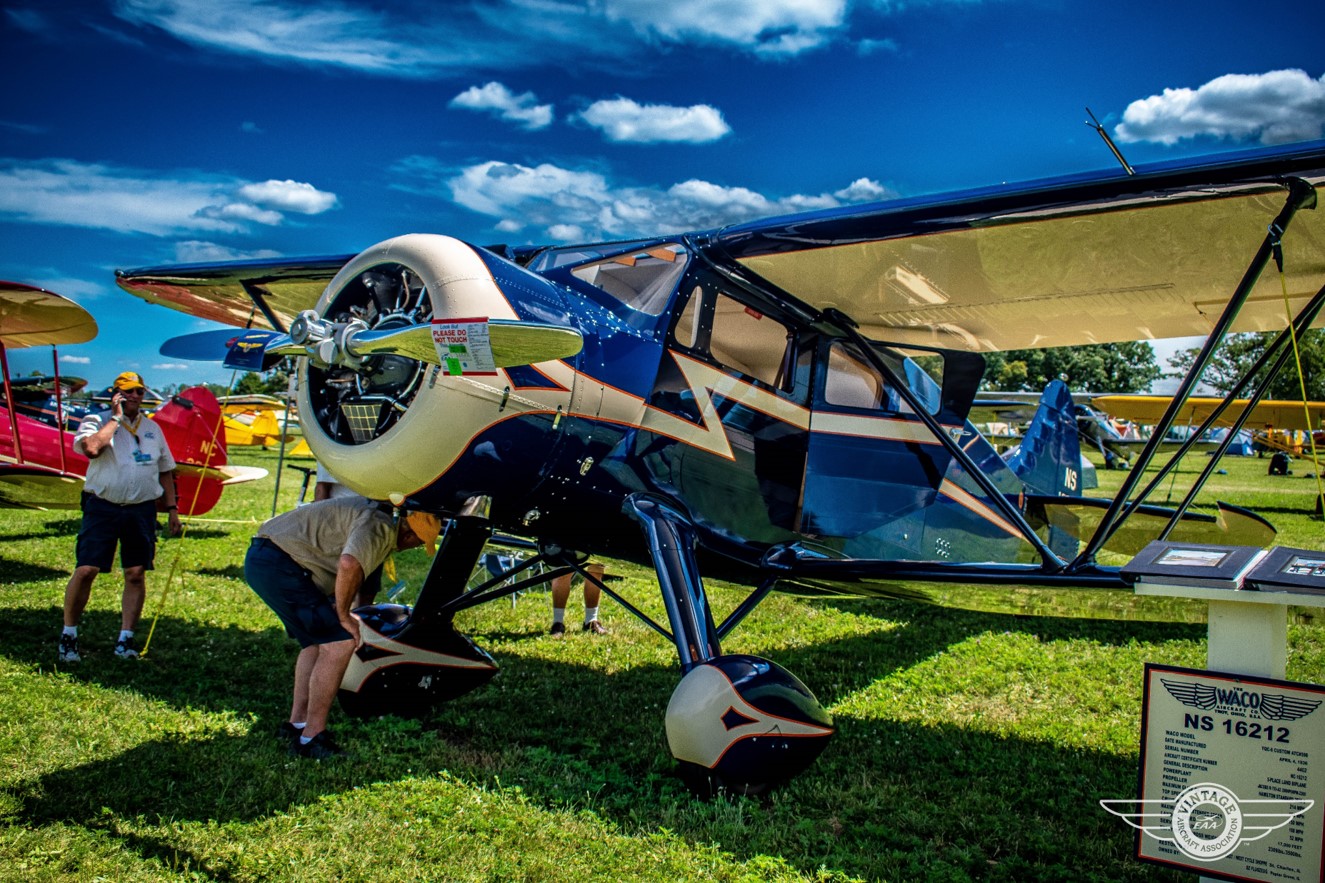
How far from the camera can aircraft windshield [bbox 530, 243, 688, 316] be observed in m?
4.55

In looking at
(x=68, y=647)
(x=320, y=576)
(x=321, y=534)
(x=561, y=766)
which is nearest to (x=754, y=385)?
(x=561, y=766)

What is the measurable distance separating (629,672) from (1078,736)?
9.70ft

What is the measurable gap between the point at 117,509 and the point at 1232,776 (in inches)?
273

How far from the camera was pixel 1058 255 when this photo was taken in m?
4.63

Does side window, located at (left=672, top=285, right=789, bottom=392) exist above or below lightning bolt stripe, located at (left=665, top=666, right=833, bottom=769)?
above

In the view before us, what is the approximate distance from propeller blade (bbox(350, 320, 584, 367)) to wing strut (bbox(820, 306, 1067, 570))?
2136 millimetres

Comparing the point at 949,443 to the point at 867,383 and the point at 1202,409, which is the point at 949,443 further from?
the point at 1202,409

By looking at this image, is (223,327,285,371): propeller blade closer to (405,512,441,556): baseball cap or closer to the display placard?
(405,512,441,556): baseball cap

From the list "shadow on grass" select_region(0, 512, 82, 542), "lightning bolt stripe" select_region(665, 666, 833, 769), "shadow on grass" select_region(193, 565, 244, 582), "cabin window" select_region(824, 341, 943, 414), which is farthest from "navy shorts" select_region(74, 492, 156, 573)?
"shadow on grass" select_region(0, 512, 82, 542)

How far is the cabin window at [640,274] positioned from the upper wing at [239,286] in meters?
2.01

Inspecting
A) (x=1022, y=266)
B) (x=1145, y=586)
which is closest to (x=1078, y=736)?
(x=1145, y=586)

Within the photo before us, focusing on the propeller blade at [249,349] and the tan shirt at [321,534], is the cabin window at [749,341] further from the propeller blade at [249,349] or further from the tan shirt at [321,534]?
the propeller blade at [249,349]

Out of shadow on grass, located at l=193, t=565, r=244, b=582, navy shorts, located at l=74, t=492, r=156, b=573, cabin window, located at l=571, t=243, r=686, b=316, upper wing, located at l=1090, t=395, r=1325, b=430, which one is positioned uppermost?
upper wing, located at l=1090, t=395, r=1325, b=430

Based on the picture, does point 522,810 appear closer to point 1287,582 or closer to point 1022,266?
point 1287,582
